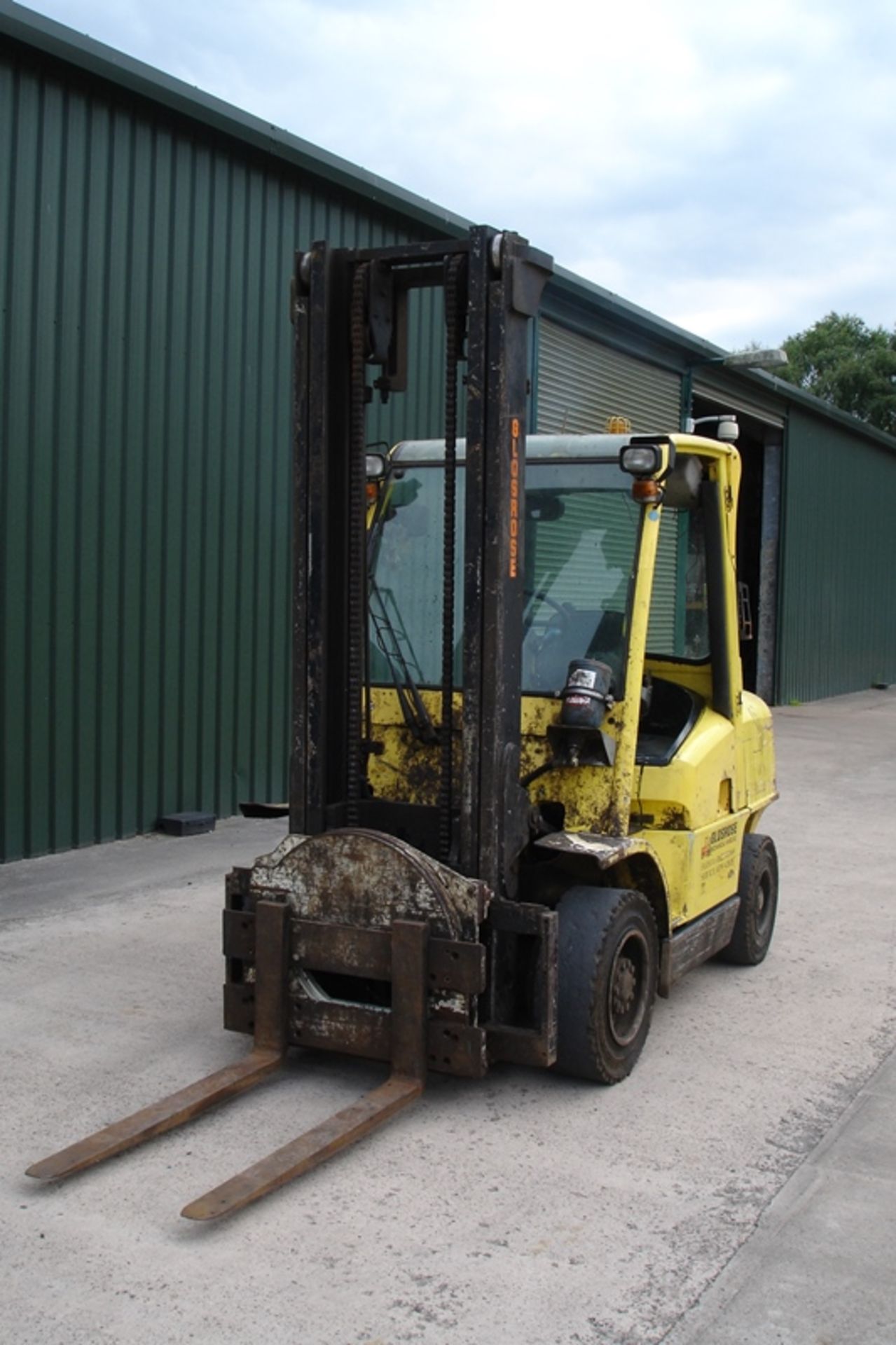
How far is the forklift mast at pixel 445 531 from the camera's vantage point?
189 inches

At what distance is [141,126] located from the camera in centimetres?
941

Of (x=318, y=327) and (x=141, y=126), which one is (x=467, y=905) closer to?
(x=318, y=327)

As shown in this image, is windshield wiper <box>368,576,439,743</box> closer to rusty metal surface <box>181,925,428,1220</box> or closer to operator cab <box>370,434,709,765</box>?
operator cab <box>370,434,709,765</box>

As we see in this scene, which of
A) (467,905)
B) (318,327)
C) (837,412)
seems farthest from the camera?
(837,412)

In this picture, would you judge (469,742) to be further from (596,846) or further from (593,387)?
(593,387)

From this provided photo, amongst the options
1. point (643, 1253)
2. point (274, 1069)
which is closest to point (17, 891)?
point (274, 1069)

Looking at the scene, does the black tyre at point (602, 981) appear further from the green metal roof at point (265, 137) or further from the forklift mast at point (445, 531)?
the green metal roof at point (265, 137)

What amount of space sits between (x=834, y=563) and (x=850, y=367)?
29452 mm

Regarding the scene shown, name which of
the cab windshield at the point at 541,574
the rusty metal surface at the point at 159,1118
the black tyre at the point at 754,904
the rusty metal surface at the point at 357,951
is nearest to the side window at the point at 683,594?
the cab windshield at the point at 541,574

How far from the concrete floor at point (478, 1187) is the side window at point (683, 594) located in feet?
5.25

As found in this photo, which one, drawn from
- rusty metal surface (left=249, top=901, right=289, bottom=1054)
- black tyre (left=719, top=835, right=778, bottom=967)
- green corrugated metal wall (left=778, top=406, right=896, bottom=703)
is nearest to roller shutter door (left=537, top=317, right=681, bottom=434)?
green corrugated metal wall (left=778, top=406, right=896, bottom=703)

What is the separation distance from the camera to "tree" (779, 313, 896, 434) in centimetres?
5162

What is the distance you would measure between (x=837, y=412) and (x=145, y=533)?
17.6m

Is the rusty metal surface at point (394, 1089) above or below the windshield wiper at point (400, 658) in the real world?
below
